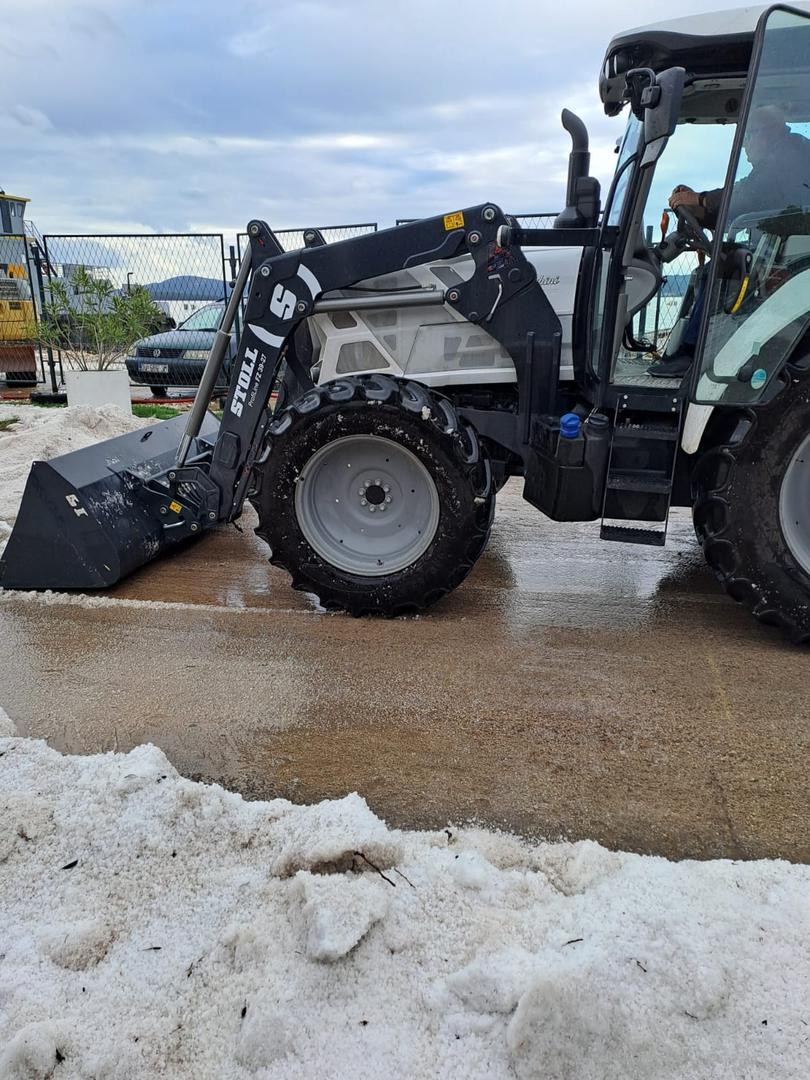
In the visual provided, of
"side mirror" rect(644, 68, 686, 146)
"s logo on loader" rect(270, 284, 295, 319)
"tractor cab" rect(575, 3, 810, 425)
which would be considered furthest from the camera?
"s logo on loader" rect(270, 284, 295, 319)

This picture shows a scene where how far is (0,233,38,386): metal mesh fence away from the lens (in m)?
12.4

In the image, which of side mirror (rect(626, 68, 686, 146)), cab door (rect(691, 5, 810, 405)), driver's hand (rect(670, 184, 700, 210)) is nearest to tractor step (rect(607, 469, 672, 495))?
cab door (rect(691, 5, 810, 405))

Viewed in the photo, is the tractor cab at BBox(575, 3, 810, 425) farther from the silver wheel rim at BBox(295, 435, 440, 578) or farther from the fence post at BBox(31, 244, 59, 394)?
the fence post at BBox(31, 244, 59, 394)

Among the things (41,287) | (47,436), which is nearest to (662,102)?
(47,436)

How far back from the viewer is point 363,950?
192 centimetres

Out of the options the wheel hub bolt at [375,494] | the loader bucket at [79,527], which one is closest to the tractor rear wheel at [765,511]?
the wheel hub bolt at [375,494]

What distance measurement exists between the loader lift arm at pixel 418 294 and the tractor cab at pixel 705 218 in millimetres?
312

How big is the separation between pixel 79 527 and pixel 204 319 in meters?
8.96

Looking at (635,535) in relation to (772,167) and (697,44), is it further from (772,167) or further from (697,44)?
(697,44)

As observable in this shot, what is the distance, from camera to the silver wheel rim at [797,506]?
3537 millimetres

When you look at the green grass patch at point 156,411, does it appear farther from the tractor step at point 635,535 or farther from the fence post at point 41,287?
the tractor step at point 635,535

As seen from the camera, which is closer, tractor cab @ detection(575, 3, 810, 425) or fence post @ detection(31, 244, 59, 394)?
tractor cab @ detection(575, 3, 810, 425)

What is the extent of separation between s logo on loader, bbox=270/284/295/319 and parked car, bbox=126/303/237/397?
27.2ft

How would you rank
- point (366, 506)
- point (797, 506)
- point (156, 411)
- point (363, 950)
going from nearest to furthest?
point (363, 950) → point (797, 506) → point (366, 506) → point (156, 411)
